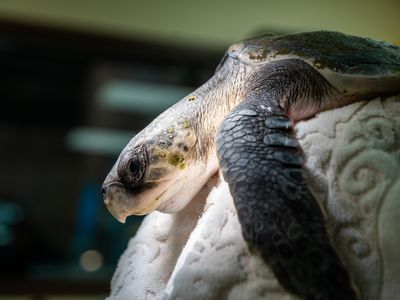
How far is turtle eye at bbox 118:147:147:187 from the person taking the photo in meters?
0.78

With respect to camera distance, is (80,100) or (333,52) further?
(80,100)

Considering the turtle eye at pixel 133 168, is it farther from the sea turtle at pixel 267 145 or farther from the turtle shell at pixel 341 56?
the turtle shell at pixel 341 56

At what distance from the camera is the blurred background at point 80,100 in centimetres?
254

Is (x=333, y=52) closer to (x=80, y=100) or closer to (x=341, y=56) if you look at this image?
(x=341, y=56)

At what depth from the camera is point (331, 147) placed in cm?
66

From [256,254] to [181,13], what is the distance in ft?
7.24

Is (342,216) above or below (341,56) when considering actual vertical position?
below

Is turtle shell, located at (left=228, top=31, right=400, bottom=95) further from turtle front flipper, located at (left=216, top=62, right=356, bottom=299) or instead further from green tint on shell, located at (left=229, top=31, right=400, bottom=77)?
turtle front flipper, located at (left=216, top=62, right=356, bottom=299)

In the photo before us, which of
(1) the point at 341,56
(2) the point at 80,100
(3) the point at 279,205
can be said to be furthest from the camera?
(2) the point at 80,100

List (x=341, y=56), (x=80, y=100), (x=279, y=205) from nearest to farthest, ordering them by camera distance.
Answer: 1. (x=279, y=205)
2. (x=341, y=56)
3. (x=80, y=100)

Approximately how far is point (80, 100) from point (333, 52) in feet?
7.47

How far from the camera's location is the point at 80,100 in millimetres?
2820

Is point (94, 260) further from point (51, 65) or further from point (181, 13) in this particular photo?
point (181, 13)

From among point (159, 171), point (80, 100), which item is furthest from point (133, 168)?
point (80, 100)
